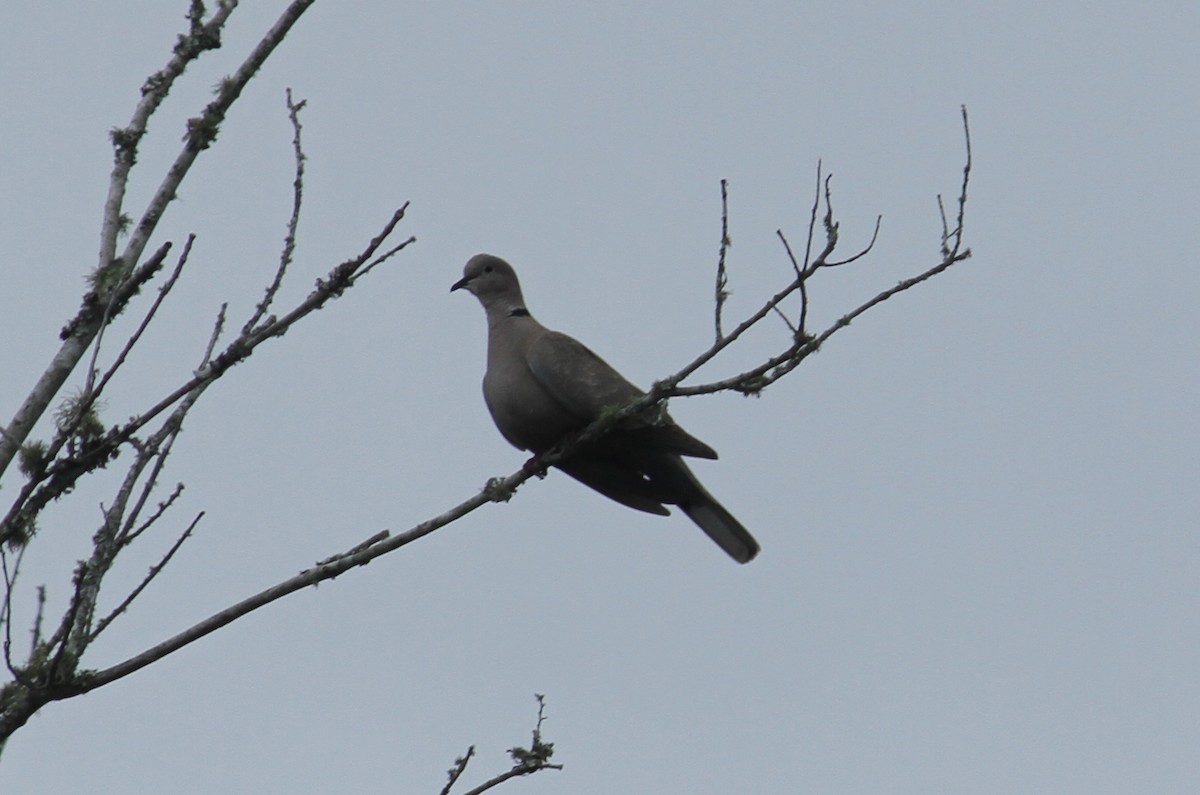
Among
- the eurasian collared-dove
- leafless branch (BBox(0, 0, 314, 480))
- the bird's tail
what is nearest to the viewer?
leafless branch (BBox(0, 0, 314, 480))

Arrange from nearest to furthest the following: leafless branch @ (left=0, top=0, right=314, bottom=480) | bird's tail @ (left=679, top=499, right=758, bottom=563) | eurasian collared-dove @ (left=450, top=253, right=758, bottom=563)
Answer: leafless branch @ (left=0, top=0, right=314, bottom=480) < eurasian collared-dove @ (left=450, top=253, right=758, bottom=563) < bird's tail @ (left=679, top=499, right=758, bottom=563)

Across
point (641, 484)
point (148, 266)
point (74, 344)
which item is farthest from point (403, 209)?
point (641, 484)

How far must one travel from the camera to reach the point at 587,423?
6.34 m

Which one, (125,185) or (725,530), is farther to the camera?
(725,530)

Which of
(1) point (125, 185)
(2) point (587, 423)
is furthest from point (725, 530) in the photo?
(1) point (125, 185)

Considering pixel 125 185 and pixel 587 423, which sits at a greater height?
pixel 587 423

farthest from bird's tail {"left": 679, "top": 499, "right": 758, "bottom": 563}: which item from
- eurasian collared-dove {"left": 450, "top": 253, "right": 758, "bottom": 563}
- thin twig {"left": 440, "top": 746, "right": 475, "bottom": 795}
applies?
thin twig {"left": 440, "top": 746, "right": 475, "bottom": 795}

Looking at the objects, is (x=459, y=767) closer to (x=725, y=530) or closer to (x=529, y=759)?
(x=529, y=759)

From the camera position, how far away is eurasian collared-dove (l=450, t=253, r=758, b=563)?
6.24 metres

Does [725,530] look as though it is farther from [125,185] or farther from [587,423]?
[125,185]

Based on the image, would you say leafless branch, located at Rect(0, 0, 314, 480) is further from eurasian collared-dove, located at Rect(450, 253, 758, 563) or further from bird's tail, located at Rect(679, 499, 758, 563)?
bird's tail, located at Rect(679, 499, 758, 563)

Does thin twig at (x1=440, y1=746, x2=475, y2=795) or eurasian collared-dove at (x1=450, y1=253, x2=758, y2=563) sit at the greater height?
eurasian collared-dove at (x1=450, y1=253, x2=758, y2=563)

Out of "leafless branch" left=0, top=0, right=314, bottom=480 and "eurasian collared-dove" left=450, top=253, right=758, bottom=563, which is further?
"eurasian collared-dove" left=450, top=253, right=758, bottom=563

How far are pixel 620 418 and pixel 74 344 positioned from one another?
1803 millimetres
